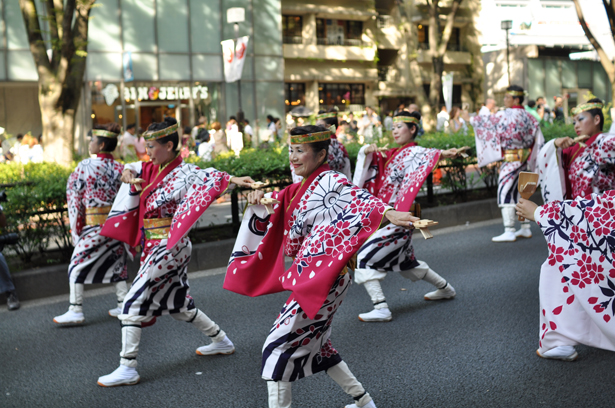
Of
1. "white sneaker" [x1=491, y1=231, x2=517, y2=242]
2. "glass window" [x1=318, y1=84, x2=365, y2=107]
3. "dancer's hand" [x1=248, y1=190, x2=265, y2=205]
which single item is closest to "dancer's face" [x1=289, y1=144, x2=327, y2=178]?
"dancer's hand" [x1=248, y1=190, x2=265, y2=205]

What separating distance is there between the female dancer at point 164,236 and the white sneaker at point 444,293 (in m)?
2.11

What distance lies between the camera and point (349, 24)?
3139 cm


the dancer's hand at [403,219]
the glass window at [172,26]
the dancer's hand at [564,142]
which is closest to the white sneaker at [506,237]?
the dancer's hand at [564,142]

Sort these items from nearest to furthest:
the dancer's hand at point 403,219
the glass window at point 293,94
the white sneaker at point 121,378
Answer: the dancer's hand at point 403,219 → the white sneaker at point 121,378 → the glass window at point 293,94

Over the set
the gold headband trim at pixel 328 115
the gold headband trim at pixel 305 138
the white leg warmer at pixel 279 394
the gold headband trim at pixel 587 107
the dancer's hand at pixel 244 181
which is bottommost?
the white leg warmer at pixel 279 394

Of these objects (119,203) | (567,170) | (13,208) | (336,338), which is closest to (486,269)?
(567,170)

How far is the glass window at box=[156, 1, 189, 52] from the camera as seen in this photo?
2219 cm

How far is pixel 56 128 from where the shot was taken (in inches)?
378

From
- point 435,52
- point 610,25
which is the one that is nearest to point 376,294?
point 610,25

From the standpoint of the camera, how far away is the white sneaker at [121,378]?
4.09 m

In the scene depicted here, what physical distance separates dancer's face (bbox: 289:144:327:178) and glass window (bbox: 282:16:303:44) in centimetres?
2711

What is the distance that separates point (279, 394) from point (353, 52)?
28.8m

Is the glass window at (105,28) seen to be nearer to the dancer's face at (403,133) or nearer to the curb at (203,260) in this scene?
the curb at (203,260)

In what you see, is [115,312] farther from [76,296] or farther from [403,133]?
[403,133]
